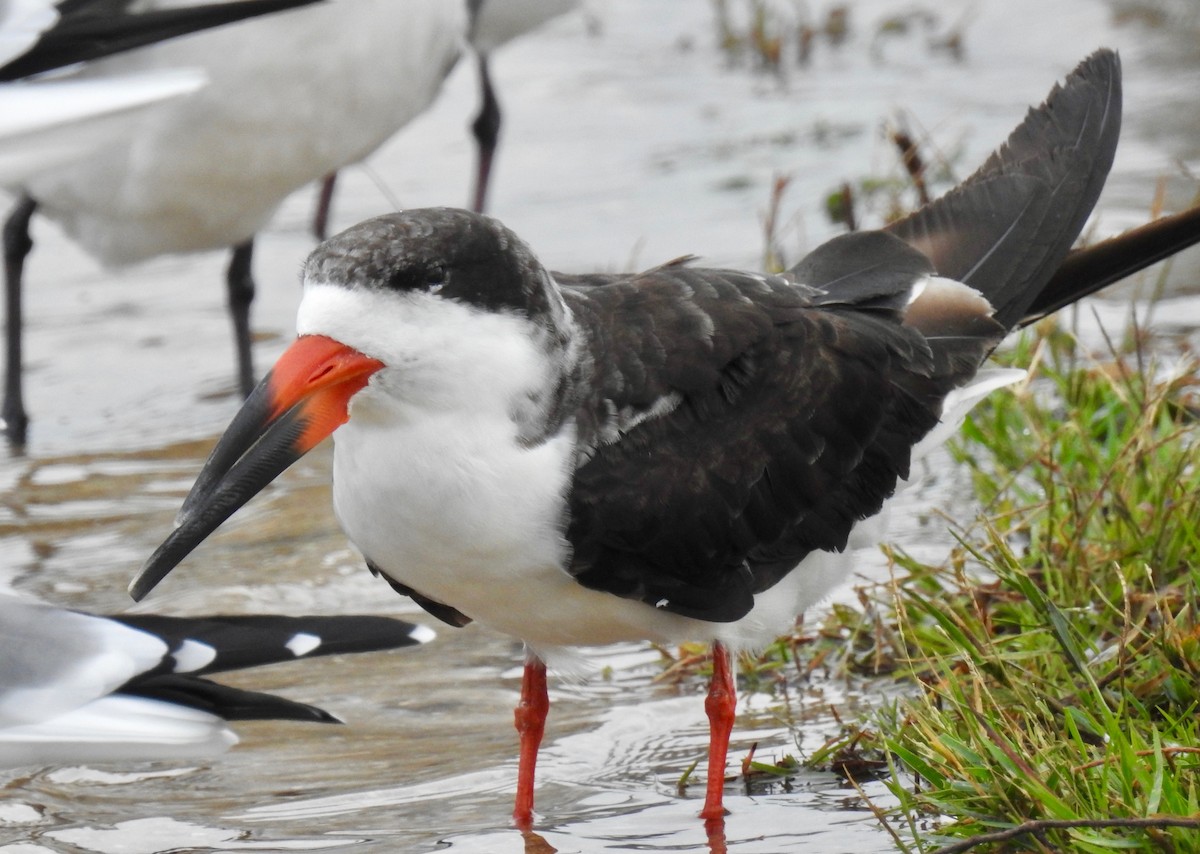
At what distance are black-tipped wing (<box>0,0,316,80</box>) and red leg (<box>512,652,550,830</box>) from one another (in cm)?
257

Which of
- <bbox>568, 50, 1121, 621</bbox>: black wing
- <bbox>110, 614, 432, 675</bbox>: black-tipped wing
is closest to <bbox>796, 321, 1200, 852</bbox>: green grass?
<bbox>568, 50, 1121, 621</bbox>: black wing

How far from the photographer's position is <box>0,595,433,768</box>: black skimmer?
295 centimetres

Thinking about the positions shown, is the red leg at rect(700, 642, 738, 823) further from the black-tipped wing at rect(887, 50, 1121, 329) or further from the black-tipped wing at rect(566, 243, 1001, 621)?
the black-tipped wing at rect(887, 50, 1121, 329)

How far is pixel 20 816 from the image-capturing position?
325 cm

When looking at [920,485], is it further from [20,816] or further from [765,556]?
[20,816]

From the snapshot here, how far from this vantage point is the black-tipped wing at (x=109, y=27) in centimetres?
513

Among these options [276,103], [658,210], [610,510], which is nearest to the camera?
[610,510]

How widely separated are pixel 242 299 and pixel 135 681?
3.32 metres

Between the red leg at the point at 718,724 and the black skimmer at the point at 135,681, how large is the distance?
0.62 metres

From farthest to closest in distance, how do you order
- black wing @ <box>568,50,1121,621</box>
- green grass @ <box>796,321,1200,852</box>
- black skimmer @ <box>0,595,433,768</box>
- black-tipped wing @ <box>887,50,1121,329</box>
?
black-tipped wing @ <box>887,50,1121,329</box> → black wing @ <box>568,50,1121,621</box> → black skimmer @ <box>0,595,433,768</box> → green grass @ <box>796,321,1200,852</box>

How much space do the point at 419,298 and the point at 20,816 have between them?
1.25 m

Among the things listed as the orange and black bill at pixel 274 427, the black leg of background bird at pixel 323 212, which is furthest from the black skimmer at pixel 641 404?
the black leg of background bird at pixel 323 212

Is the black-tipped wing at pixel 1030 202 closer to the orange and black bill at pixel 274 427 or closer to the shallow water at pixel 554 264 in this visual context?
the shallow water at pixel 554 264

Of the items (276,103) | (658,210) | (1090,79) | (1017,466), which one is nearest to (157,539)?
(276,103)
